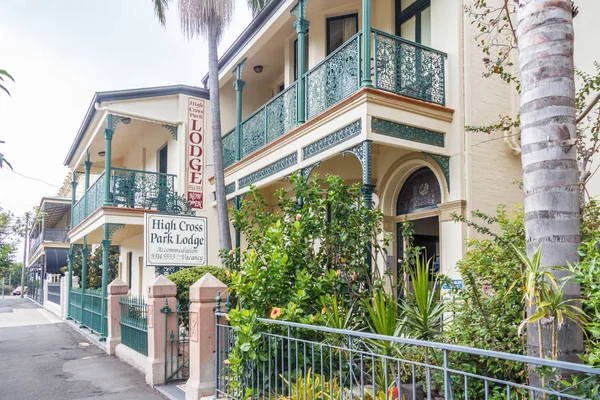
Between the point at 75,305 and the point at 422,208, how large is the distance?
14.8 metres

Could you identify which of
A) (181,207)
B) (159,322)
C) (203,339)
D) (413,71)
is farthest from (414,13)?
(181,207)

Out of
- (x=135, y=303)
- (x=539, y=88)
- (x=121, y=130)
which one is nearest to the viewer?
(x=539, y=88)

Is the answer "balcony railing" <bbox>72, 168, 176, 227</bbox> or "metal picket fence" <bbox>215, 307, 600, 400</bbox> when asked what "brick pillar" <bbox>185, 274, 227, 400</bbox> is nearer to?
"metal picket fence" <bbox>215, 307, 600, 400</bbox>

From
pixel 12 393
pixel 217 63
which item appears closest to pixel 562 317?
pixel 12 393

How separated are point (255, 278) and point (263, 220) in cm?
133

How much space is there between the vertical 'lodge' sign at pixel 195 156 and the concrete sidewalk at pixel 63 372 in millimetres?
5116

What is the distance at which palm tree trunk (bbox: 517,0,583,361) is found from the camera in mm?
3570

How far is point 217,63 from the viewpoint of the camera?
13992mm

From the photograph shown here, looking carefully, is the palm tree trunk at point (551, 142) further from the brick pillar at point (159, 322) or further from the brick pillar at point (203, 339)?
the brick pillar at point (159, 322)

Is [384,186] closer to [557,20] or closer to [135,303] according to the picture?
[135,303]

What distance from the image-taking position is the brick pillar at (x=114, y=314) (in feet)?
40.0

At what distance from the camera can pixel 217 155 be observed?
44.9 ft

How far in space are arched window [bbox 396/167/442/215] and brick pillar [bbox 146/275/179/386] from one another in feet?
15.7

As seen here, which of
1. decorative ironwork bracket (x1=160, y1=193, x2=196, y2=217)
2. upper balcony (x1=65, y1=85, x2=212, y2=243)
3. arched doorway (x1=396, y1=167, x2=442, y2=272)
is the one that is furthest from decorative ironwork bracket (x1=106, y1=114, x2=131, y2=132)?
arched doorway (x1=396, y1=167, x2=442, y2=272)
